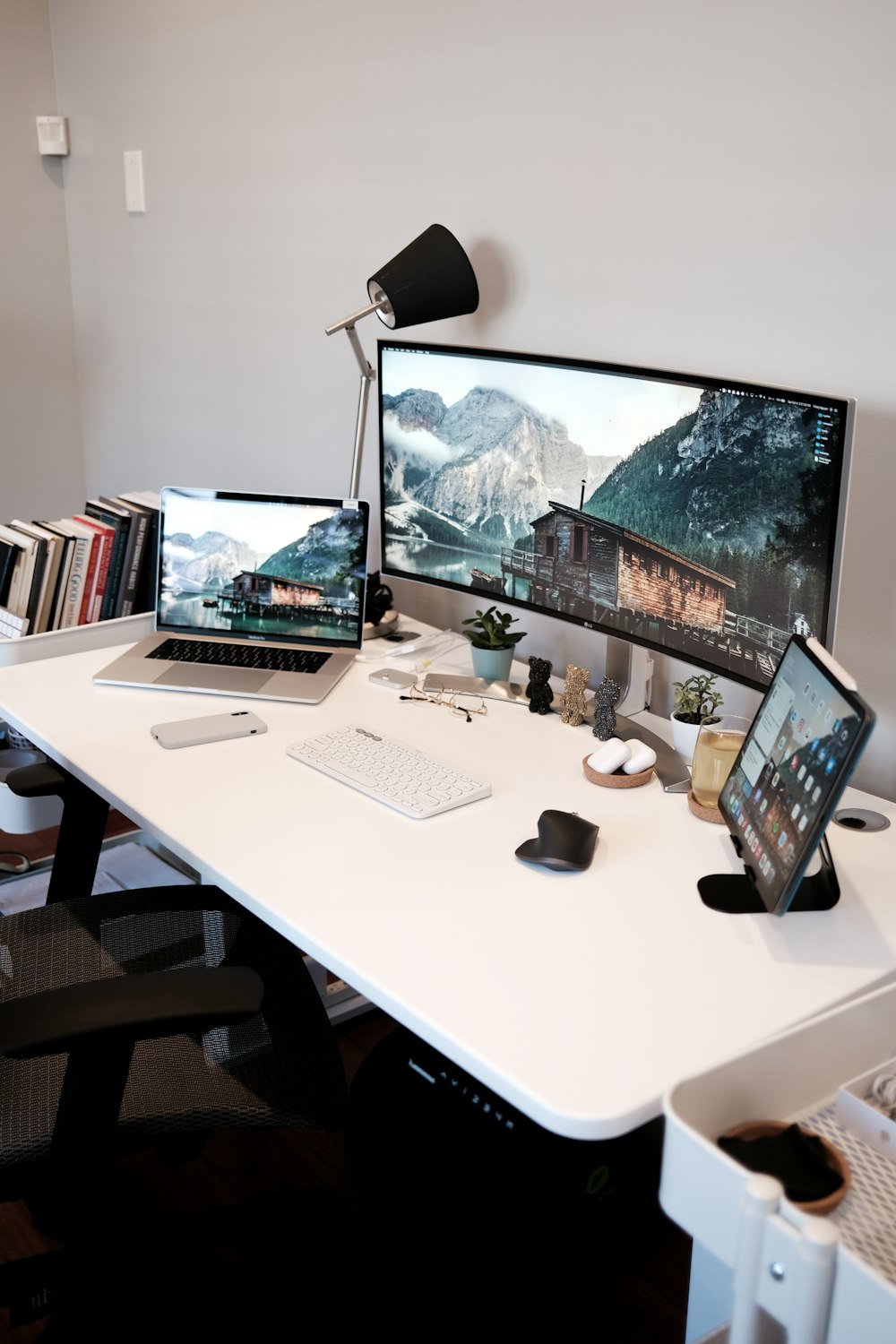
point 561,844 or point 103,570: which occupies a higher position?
point 103,570

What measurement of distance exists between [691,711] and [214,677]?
735 mm

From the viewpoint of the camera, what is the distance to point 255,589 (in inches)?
76.2

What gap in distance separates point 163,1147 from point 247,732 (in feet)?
1.95

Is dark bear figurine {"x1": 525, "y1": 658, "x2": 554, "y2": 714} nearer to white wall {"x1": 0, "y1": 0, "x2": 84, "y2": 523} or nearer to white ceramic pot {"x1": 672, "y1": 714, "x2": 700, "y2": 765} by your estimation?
white ceramic pot {"x1": 672, "y1": 714, "x2": 700, "y2": 765}

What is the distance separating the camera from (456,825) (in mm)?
1393

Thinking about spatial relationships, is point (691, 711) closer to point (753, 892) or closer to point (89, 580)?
point (753, 892)

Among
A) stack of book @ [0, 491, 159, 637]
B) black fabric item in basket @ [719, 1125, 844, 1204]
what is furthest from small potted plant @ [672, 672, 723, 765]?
stack of book @ [0, 491, 159, 637]

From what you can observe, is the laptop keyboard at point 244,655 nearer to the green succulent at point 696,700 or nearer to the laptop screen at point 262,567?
the laptop screen at point 262,567

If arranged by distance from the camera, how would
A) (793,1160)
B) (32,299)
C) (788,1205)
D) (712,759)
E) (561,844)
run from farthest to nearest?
(32,299) < (712,759) < (561,844) < (793,1160) < (788,1205)

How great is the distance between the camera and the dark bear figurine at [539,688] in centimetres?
175

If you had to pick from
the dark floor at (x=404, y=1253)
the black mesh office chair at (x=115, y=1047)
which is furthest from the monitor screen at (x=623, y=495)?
the dark floor at (x=404, y=1253)

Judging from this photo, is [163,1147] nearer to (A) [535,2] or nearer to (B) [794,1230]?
(B) [794,1230]

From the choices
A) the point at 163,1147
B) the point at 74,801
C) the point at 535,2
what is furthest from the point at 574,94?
the point at 163,1147

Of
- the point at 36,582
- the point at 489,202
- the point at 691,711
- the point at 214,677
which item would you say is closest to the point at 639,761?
the point at 691,711
